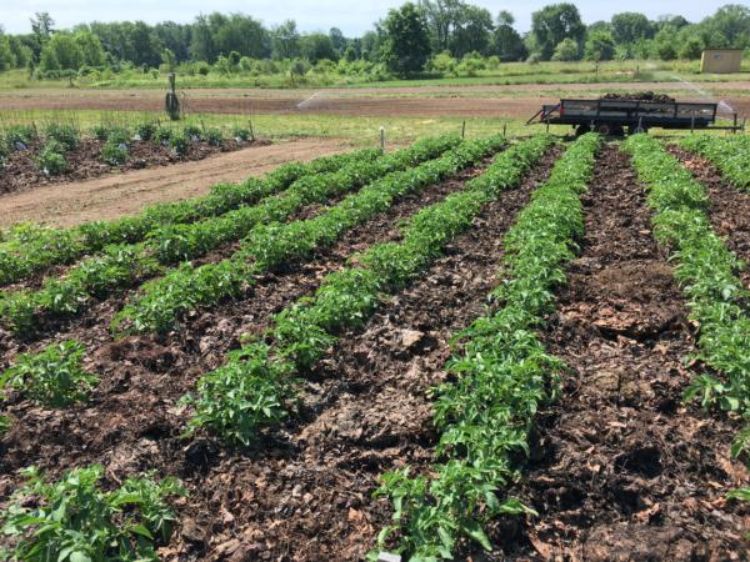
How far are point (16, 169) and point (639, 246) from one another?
55.3ft

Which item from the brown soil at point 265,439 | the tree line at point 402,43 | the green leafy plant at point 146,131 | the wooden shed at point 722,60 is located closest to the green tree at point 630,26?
the tree line at point 402,43

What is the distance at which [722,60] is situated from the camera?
54688mm

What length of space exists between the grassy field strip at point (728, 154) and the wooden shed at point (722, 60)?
147 feet

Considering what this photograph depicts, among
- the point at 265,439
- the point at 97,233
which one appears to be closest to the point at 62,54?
the point at 97,233

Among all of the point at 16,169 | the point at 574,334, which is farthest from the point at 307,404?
the point at 16,169

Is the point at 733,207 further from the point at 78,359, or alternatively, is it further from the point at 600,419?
the point at 78,359

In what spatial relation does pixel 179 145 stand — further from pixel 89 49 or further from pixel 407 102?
pixel 89 49

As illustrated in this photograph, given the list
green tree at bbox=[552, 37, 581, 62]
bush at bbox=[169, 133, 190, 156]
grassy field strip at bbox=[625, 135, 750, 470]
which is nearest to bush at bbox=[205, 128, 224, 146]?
bush at bbox=[169, 133, 190, 156]

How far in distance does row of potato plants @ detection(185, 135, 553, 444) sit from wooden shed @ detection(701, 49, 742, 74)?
181 ft

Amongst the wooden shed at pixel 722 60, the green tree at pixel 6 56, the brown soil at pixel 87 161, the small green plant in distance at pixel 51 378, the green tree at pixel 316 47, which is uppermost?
the green tree at pixel 316 47

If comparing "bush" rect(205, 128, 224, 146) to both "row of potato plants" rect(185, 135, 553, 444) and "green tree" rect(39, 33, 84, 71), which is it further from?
"green tree" rect(39, 33, 84, 71)

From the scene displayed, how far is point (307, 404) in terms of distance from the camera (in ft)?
18.5

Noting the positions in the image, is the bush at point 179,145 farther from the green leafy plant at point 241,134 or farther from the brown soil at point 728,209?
the brown soil at point 728,209

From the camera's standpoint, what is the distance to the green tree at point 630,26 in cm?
17338
